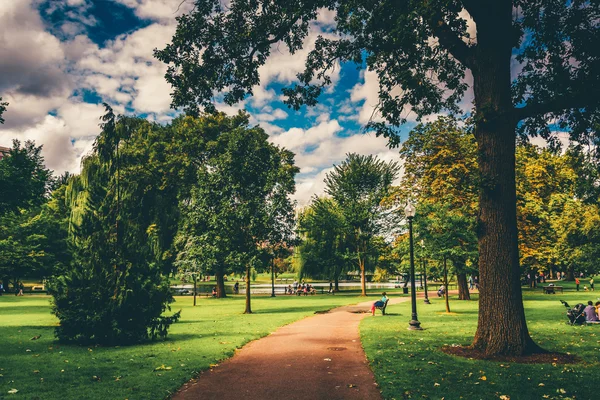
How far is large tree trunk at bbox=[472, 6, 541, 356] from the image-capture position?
362 inches

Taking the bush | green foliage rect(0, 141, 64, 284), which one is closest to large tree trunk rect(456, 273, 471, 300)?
the bush

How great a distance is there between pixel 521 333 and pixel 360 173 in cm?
3257

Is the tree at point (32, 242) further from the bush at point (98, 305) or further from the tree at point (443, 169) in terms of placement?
the tree at point (443, 169)

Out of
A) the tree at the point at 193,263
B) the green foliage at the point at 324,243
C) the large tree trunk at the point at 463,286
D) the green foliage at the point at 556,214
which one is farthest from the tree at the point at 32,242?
the green foliage at the point at 556,214

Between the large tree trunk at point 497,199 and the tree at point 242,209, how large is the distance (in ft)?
50.6

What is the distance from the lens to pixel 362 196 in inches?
1642

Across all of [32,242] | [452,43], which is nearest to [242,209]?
[452,43]

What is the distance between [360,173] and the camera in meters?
41.2

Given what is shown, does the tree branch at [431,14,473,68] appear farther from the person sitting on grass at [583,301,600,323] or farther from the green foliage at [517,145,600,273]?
the green foliage at [517,145,600,273]

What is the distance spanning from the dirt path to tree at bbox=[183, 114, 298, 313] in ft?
37.5

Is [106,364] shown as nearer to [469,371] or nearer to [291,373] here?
[291,373]

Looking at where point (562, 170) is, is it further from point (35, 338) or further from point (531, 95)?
point (35, 338)

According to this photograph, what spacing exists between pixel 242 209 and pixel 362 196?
21.0 meters

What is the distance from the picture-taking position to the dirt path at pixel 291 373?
660 cm
